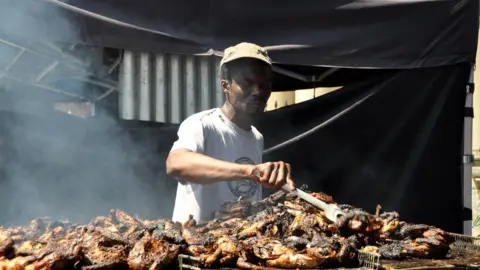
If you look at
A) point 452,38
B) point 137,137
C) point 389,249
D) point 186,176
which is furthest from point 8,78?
point 452,38

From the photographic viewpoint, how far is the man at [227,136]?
4.11 m

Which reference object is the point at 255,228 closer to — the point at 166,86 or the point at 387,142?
the point at 166,86

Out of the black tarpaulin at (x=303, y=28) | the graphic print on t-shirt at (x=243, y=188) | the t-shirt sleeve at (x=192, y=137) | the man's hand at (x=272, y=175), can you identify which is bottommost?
the graphic print on t-shirt at (x=243, y=188)

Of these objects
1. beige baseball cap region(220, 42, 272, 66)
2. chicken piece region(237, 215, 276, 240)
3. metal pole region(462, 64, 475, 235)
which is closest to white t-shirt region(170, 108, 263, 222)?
beige baseball cap region(220, 42, 272, 66)

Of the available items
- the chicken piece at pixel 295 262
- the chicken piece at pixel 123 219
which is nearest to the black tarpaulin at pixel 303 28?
the chicken piece at pixel 123 219

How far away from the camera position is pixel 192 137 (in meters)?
4.14

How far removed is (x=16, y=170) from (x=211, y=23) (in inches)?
89.3

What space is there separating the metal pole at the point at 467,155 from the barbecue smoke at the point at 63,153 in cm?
304

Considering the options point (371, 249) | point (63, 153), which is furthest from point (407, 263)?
point (63, 153)

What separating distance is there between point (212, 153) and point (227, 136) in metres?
0.17

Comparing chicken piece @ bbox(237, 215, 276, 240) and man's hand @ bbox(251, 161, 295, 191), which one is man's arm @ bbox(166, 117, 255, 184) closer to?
man's hand @ bbox(251, 161, 295, 191)

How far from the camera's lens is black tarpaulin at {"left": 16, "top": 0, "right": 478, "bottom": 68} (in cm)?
508

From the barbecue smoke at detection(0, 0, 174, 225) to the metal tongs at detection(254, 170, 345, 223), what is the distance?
251 centimetres

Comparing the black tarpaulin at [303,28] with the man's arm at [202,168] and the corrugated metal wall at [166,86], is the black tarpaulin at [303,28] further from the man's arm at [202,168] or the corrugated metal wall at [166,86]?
the man's arm at [202,168]
